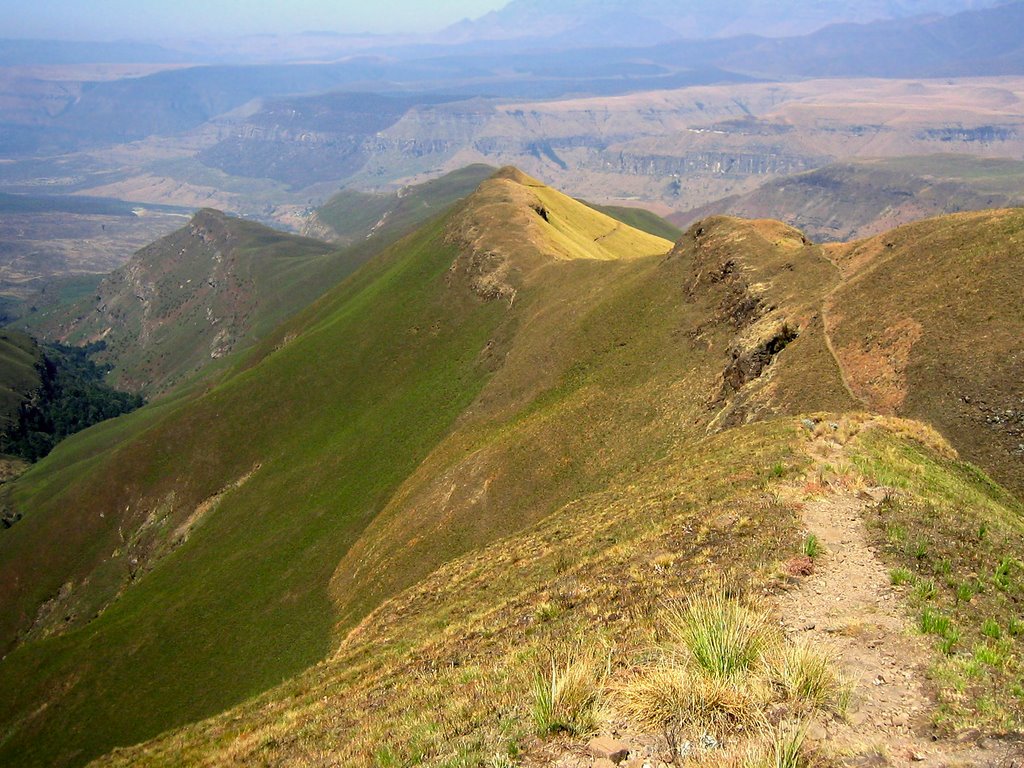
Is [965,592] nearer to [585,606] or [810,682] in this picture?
[810,682]

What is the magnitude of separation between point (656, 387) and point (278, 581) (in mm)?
42568

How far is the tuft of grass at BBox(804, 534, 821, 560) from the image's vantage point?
15.8 metres

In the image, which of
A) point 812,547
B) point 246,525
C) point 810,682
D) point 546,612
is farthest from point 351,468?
point 810,682

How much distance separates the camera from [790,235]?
6738cm

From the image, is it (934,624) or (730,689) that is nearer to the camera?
(730,689)

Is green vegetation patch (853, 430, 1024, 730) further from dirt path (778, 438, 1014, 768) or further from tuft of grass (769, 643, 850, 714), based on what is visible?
tuft of grass (769, 643, 850, 714)

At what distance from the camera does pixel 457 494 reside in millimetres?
52344

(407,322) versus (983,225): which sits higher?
(983,225)

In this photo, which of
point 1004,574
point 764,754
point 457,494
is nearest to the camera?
point 764,754

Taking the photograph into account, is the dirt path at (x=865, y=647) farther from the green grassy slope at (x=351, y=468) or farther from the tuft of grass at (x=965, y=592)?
the green grassy slope at (x=351, y=468)

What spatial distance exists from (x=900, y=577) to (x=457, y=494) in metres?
41.2

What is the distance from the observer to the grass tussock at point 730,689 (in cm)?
878

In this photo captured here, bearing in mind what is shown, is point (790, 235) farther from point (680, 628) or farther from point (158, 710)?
point (158, 710)

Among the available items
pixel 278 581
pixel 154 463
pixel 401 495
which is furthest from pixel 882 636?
pixel 154 463
